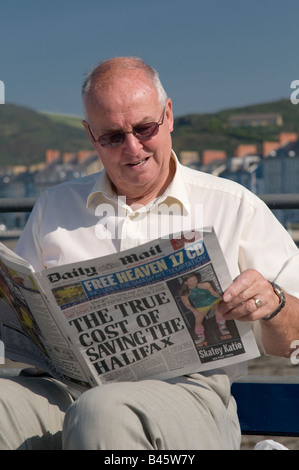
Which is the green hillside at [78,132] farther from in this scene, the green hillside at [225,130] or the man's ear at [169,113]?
the man's ear at [169,113]

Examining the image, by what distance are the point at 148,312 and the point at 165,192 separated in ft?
1.45

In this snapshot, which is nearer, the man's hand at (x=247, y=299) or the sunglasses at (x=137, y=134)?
the man's hand at (x=247, y=299)

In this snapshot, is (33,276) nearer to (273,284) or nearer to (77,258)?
(77,258)

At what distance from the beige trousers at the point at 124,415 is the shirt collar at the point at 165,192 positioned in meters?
0.49

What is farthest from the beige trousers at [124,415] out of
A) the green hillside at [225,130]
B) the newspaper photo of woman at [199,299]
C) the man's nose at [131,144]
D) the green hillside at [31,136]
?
the green hillside at [31,136]

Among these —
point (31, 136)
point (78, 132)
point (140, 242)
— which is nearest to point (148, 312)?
point (140, 242)

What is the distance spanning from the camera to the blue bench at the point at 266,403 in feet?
6.77

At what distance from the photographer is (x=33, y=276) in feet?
5.22

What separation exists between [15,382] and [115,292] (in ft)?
1.32

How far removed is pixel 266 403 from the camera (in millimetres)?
2088

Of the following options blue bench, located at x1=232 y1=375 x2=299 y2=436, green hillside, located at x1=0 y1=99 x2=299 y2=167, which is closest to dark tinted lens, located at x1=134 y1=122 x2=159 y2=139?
blue bench, located at x1=232 y1=375 x2=299 y2=436

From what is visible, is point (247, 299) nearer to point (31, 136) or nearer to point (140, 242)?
point (140, 242)

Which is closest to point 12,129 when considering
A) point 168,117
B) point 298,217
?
point 298,217

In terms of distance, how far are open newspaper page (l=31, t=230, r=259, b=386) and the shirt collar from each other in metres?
0.39
